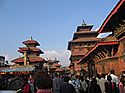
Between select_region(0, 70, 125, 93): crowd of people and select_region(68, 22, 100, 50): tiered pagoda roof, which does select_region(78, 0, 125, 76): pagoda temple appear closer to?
select_region(0, 70, 125, 93): crowd of people

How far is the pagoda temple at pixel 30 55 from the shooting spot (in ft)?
150

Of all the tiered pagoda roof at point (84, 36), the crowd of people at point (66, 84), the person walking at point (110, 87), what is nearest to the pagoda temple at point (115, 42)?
the crowd of people at point (66, 84)

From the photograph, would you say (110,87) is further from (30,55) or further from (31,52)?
(31,52)

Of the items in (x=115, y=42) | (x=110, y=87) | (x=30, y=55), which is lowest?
(x=110, y=87)

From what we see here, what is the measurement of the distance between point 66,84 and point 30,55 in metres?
45.7

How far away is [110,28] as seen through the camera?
19406mm

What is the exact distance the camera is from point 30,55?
170ft

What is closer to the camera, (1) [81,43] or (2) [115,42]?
(2) [115,42]

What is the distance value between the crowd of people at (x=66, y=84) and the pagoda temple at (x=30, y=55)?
1355 inches

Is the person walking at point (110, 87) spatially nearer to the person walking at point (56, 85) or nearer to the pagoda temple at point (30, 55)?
the person walking at point (56, 85)

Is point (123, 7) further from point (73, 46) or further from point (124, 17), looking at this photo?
point (73, 46)

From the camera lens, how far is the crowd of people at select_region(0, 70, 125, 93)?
432 centimetres

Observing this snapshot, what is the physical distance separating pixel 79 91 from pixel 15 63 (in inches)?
1563

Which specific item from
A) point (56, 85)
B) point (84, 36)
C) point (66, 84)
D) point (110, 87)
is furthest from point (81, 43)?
point (66, 84)
